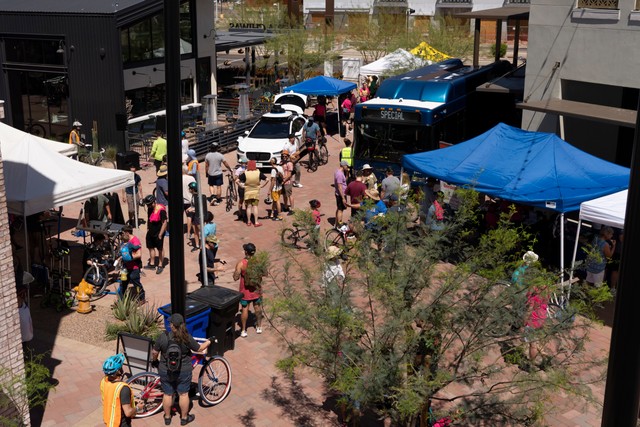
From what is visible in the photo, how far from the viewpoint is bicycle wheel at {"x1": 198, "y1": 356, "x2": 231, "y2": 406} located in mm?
10273

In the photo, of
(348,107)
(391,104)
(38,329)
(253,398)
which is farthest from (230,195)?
(348,107)

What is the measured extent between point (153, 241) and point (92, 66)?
12355 millimetres

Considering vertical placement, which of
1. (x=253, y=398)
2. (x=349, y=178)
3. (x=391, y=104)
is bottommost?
(x=253, y=398)

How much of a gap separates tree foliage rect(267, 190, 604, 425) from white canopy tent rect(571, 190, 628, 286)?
5.03 m

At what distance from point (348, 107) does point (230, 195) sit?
11.7m

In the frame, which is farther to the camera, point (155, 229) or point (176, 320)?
point (155, 229)

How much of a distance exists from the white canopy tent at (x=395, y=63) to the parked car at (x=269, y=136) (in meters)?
8.23

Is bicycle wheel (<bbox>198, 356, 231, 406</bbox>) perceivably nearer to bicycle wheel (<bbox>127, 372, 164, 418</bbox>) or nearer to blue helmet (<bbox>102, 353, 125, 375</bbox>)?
bicycle wheel (<bbox>127, 372, 164, 418</bbox>)

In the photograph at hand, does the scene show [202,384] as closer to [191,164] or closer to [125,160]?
[191,164]

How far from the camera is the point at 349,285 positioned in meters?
8.00

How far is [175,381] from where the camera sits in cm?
962

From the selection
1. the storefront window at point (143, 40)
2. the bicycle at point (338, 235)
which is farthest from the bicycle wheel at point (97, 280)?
the storefront window at point (143, 40)

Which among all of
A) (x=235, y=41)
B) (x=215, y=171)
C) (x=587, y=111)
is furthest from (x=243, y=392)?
(x=235, y=41)

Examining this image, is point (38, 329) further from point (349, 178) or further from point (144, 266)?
point (349, 178)
